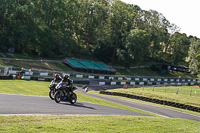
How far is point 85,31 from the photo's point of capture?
289ft

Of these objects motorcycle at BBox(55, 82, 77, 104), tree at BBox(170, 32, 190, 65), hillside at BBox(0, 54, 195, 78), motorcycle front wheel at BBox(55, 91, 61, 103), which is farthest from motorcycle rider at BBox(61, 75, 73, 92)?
tree at BBox(170, 32, 190, 65)

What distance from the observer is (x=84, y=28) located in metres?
88.9

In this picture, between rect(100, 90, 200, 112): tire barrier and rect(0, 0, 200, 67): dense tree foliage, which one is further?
rect(0, 0, 200, 67): dense tree foliage

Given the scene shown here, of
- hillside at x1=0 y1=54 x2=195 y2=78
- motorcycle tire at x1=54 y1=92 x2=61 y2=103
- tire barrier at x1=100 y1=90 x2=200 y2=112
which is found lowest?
tire barrier at x1=100 y1=90 x2=200 y2=112

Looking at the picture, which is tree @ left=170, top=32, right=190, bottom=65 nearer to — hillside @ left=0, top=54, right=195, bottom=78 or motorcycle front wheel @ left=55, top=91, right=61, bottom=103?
hillside @ left=0, top=54, right=195, bottom=78

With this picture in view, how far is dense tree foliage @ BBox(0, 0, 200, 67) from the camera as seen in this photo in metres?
58.6

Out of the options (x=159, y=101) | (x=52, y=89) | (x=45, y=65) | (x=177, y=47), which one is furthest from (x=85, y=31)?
(x=52, y=89)

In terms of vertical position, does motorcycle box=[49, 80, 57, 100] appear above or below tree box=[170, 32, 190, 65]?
below

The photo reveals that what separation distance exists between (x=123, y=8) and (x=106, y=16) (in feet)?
30.1

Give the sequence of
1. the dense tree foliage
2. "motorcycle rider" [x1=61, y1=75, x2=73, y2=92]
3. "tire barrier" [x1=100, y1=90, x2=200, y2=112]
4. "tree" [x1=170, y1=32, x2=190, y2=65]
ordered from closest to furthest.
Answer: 1. "motorcycle rider" [x1=61, y1=75, x2=73, y2=92]
2. "tire barrier" [x1=100, y1=90, x2=200, y2=112]
3. the dense tree foliage
4. "tree" [x1=170, y1=32, x2=190, y2=65]

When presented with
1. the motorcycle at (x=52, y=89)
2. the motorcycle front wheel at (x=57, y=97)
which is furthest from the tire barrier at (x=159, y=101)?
the motorcycle front wheel at (x=57, y=97)

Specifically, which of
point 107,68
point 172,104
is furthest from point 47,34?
point 172,104

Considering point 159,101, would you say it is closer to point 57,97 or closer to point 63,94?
point 63,94

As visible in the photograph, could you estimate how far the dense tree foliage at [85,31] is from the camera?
58625 millimetres
